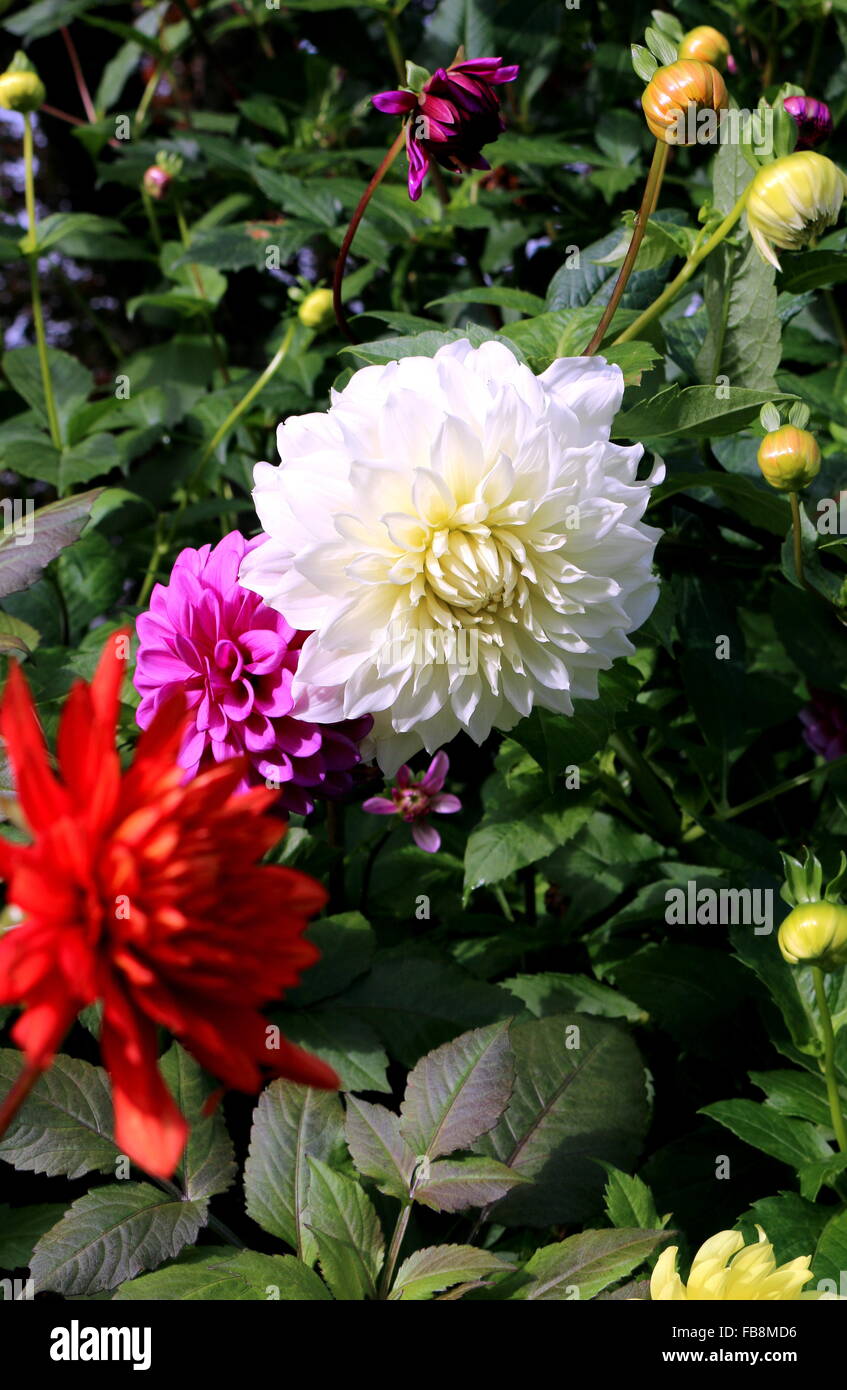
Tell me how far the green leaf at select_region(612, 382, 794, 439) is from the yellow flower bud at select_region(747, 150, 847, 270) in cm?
10

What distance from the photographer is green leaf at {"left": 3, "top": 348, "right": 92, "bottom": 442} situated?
1378 millimetres

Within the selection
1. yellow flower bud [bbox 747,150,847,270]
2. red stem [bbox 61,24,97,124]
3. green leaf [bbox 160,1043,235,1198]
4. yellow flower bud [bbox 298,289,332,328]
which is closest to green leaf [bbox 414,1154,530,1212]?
green leaf [bbox 160,1043,235,1198]

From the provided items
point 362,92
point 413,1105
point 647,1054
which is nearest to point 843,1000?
point 647,1054

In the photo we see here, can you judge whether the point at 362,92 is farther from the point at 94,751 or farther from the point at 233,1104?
the point at 94,751

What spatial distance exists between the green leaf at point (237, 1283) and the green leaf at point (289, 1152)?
0.06 m

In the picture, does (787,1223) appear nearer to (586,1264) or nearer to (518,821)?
(586,1264)

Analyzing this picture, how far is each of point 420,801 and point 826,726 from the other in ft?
1.45

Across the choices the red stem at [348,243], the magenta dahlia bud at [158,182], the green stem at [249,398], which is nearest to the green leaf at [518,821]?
the red stem at [348,243]

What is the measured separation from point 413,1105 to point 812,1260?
26cm

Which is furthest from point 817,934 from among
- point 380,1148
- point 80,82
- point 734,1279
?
point 80,82

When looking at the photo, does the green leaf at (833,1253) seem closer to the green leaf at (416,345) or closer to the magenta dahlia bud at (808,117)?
the green leaf at (416,345)

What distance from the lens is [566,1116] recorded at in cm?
84

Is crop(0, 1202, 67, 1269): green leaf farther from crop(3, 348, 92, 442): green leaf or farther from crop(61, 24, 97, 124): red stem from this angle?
crop(61, 24, 97, 124): red stem

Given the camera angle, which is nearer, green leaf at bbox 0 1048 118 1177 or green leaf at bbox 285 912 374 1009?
green leaf at bbox 0 1048 118 1177
